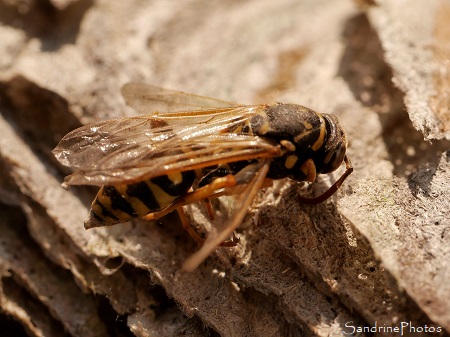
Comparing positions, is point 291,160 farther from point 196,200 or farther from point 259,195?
point 196,200

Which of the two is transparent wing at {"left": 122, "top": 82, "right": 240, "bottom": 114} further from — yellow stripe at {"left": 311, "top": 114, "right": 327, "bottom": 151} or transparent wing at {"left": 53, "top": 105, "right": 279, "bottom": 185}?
yellow stripe at {"left": 311, "top": 114, "right": 327, "bottom": 151}

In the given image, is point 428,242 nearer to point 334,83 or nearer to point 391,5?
point 334,83

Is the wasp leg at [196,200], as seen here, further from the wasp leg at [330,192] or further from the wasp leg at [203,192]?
the wasp leg at [330,192]

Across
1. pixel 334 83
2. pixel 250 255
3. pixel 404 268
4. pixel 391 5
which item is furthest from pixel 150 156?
pixel 391 5

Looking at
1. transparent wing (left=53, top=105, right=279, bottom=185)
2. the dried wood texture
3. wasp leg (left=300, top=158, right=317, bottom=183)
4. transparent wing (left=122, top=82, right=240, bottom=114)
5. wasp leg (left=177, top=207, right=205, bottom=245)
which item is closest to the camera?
the dried wood texture

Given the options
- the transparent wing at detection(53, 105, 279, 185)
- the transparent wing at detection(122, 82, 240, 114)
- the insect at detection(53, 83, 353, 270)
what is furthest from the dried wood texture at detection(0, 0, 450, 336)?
the transparent wing at detection(53, 105, 279, 185)

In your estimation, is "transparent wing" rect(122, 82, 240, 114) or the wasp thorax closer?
the wasp thorax

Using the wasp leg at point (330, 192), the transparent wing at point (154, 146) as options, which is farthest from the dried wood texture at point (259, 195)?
the transparent wing at point (154, 146)

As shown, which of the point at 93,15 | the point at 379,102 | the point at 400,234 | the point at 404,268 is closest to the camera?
the point at 404,268
